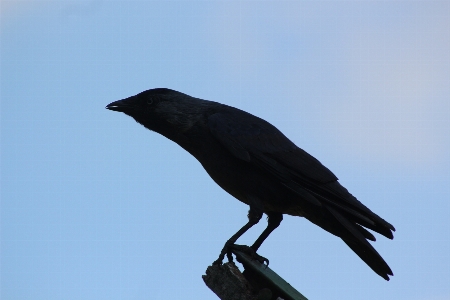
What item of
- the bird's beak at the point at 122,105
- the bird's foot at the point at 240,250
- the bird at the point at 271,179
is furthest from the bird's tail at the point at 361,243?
the bird's beak at the point at 122,105

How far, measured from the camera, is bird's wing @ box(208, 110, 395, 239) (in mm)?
5715

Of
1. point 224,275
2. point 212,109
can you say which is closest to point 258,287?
point 224,275

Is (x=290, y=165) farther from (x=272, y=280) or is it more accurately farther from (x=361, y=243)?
(x=272, y=280)

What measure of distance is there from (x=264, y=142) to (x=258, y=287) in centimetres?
198

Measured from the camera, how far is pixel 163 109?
6.54 m

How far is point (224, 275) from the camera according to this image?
440cm

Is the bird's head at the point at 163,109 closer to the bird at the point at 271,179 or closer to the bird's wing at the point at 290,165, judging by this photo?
the bird at the point at 271,179

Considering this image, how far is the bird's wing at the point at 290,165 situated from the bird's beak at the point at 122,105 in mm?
1004

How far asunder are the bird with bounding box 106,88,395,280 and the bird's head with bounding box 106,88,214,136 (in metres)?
0.02

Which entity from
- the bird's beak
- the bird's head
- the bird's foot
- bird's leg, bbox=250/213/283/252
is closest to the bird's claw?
the bird's foot

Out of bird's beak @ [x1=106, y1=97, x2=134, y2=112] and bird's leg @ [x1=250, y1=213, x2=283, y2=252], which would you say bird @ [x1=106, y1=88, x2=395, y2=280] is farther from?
bird's beak @ [x1=106, y1=97, x2=134, y2=112]

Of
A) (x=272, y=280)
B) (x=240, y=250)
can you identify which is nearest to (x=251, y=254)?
(x=240, y=250)

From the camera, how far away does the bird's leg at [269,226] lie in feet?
19.6

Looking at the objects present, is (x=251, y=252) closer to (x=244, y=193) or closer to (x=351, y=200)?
(x=244, y=193)
